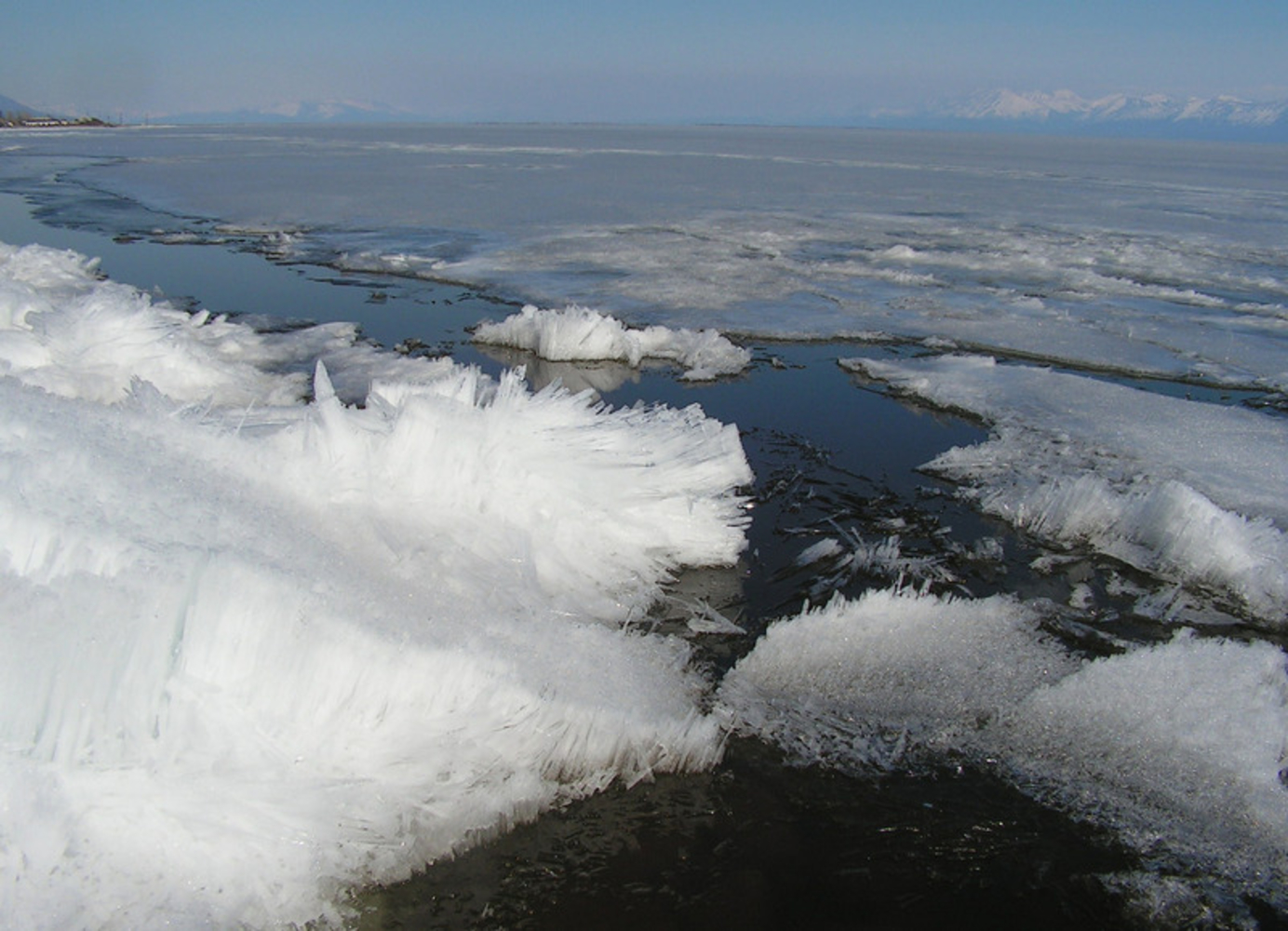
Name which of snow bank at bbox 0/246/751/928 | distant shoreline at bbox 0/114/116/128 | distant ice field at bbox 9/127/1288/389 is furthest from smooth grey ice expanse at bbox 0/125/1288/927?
distant shoreline at bbox 0/114/116/128

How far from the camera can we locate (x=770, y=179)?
23.5m

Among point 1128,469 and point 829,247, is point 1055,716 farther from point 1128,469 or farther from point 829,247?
point 829,247

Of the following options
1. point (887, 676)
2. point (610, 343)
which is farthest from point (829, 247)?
point (887, 676)

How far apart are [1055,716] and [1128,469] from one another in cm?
243

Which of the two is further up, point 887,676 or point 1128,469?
point 1128,469

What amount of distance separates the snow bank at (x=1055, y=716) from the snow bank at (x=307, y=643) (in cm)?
39

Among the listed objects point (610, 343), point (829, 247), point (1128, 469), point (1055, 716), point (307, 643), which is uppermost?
point (829, 247)

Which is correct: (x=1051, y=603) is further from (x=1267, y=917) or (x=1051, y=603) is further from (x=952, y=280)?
(x=952, y=280)

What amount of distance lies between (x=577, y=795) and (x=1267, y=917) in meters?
1.56

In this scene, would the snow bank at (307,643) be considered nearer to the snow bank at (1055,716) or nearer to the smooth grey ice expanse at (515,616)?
the smooth grey ice expanse at (515,616)

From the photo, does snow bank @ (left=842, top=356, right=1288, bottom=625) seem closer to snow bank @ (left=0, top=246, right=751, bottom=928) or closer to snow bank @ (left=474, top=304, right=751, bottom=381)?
snow bank @ (left=474, top=304, right=751, bottom=381)

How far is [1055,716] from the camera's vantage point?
2.45 m

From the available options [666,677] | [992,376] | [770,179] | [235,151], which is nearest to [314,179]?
[770,179]

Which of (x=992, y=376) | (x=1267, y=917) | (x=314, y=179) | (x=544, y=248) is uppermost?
(x=314, y=179)
